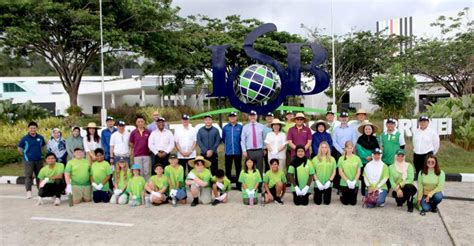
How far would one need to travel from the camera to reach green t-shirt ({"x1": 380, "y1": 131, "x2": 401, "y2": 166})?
7.58 metres

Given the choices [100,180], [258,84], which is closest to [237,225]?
[100,180]

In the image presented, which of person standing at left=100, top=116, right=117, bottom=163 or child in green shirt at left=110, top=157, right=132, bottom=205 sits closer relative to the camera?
child in green shirt at left=110, top=157, right=132, bottom=205

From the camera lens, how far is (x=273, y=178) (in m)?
7.46

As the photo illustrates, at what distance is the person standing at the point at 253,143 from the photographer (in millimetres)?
8067

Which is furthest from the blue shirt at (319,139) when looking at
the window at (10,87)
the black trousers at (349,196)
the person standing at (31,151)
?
the window at (10,87)

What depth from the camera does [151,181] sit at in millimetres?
7547

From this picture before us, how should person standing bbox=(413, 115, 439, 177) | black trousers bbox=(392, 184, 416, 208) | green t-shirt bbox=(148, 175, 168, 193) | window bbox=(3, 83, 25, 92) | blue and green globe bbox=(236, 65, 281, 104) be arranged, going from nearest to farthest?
black trousers bbox=(392, 184, 416, 208) → green t-shirt bbox=(148, 175, 168, 193) → person standing bbox=(413, 115, 439, 177) → blue and green globe bbox=(236, 65, 281, 104) → window bbox=(3, 83, 25, 92)

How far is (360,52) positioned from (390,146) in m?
21.6

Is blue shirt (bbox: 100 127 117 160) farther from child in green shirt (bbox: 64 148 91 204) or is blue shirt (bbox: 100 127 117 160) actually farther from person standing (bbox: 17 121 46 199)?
person standing (bbox: 17 121 46 199)

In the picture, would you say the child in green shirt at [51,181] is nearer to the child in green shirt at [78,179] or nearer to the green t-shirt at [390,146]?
the child in green shirt at [78,179]

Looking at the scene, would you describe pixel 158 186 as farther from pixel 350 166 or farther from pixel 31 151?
pixel 350 166

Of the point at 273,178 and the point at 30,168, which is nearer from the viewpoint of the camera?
the point at 273,178

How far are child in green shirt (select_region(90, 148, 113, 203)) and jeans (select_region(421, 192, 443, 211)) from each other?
5141 millimetres

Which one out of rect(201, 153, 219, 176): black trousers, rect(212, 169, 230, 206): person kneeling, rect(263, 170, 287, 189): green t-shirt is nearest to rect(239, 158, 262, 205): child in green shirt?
rect(263, 170, 287, 189): green t-shirt
